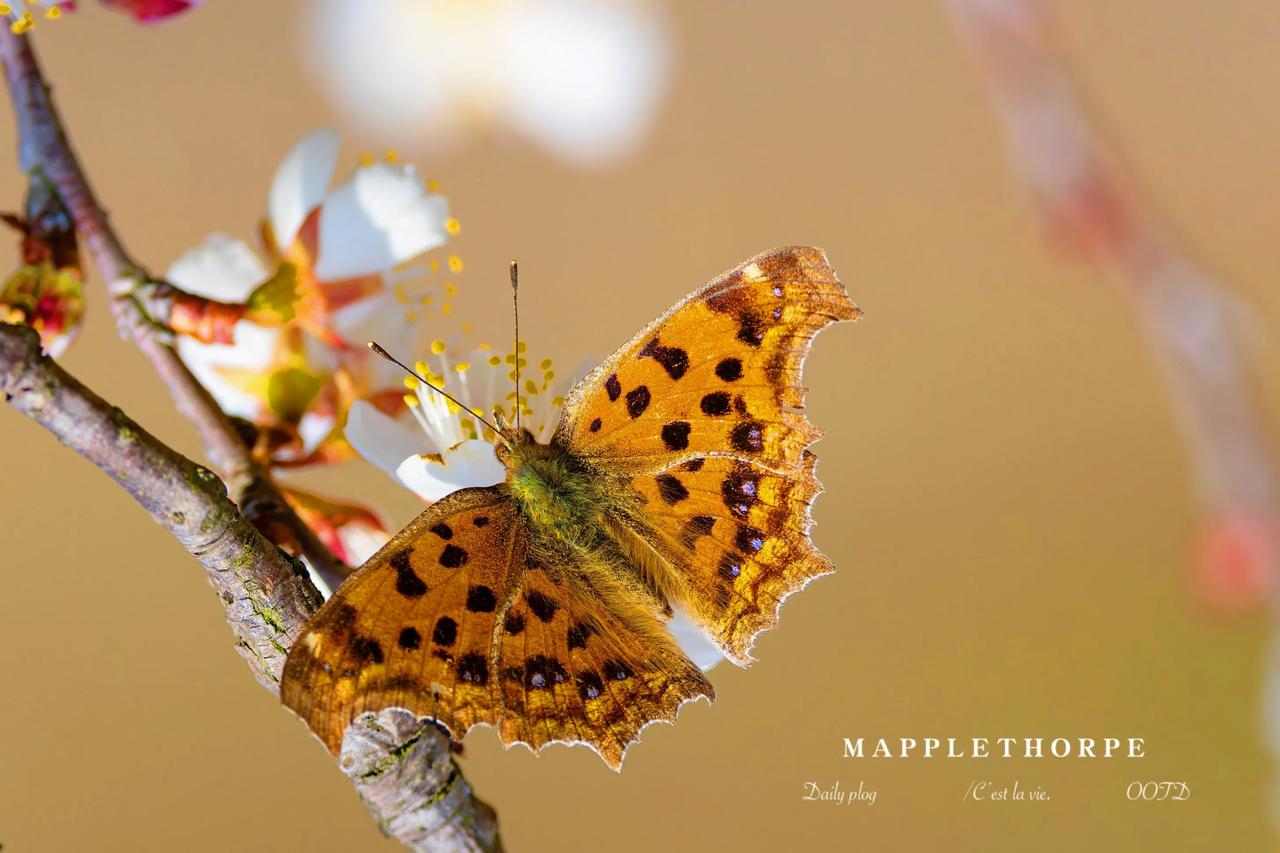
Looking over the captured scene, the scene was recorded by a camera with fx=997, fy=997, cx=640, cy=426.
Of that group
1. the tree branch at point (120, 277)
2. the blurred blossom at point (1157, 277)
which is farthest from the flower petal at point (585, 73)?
the tree branch at point (120, 277)

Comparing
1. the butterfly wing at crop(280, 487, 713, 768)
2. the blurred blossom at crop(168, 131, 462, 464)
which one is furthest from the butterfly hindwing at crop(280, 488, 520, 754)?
the blurred blossom at crop(168, 131, 462, 464)

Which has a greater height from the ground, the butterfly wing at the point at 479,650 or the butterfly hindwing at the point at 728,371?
the butterfly hindwing at the point at 728,371

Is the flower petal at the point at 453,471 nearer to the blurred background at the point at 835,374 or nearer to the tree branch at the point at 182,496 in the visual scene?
the tree branch at the point at 182,496

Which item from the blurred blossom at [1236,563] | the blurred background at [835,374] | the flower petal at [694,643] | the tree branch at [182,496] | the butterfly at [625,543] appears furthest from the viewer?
the blurred blossom at [1236,563]

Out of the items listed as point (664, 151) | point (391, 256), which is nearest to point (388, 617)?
point (391, 256)

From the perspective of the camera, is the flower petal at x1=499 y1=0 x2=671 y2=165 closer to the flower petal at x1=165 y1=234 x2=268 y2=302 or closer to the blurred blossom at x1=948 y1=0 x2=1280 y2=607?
the blurred blossom at x1=948 y1=0 x2=1280 y2=607

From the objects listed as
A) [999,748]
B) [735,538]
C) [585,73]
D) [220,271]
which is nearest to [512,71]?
[585,73]
